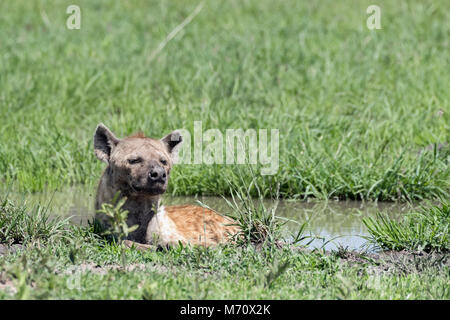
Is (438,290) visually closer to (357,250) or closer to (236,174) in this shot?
(357,250)

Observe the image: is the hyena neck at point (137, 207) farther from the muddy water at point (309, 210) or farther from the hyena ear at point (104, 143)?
the muddy water at point (309, 210)

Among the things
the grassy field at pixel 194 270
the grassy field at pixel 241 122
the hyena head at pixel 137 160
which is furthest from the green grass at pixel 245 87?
the grassy field at pixel 194 270

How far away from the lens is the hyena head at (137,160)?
6374 mm

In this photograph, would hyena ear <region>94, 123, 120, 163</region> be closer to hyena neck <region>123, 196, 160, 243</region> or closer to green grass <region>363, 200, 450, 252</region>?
hyena neck <region>123, 196, 160, 243</region>

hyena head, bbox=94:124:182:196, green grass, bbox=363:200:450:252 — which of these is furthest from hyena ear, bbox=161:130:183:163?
green grass, bbox=363:200:450:252

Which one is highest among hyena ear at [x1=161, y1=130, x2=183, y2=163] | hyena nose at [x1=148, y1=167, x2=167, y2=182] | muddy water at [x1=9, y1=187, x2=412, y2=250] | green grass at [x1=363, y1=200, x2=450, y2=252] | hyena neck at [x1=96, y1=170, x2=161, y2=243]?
hyena ear at [x1=161, y1=130, x2=183, y2=163]

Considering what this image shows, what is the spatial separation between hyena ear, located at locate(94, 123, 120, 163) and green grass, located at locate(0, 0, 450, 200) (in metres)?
1.52

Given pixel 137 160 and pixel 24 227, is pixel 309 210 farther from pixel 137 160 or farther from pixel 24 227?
pixel 24 227

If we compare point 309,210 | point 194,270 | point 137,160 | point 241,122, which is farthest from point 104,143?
point 241,122

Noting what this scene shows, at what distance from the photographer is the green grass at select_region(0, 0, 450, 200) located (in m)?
8.80

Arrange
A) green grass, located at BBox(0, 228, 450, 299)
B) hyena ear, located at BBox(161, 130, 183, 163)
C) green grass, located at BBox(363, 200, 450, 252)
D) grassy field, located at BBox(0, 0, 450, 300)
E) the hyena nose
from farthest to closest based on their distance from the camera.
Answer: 1. hyena ear, located at BBox(161, 130, 183, 163)
2. green grass, located at BBox(363, 200, 450, 252)
3. the hyena nose
4. grassy field, located at BBox(0, 0, 450, 300)
5. green grass, located at BBox(0, 228, 450, 299)

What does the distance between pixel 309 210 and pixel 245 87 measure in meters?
3.66

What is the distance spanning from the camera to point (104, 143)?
687 cm
